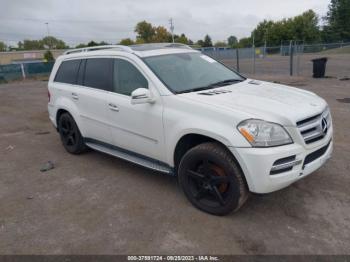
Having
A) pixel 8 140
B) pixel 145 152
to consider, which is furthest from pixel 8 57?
pixel 145 152

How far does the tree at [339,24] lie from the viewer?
67.6m

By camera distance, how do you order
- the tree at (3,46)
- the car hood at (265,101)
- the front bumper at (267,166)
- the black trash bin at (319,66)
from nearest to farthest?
the front bumper at (267,166) → the car hood at (265,101) → the black trash bin at (319,66) → the tree at (3,46)

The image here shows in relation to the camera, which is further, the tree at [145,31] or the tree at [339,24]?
the tree at [145,31]

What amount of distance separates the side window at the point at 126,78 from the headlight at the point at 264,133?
4.70 ft

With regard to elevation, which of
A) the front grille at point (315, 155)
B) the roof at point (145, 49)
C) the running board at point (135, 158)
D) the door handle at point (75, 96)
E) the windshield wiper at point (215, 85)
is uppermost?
the roof at point (145, 49)

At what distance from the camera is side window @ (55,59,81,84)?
16.6 ft

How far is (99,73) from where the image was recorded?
448 centimetres

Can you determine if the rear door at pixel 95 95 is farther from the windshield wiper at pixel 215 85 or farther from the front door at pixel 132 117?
the windshield wiper at pixel 215 85

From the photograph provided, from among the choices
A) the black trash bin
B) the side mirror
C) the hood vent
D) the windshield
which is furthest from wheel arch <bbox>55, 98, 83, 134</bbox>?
the black trash bin

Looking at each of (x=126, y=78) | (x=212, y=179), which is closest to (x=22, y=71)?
(x=126, y=78)

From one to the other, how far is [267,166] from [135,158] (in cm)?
185

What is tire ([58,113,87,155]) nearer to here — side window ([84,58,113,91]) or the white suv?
the white suv

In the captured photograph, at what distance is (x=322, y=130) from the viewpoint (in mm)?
3164

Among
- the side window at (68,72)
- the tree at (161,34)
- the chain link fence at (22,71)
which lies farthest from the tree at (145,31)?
the side window at (68,72)
